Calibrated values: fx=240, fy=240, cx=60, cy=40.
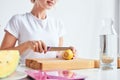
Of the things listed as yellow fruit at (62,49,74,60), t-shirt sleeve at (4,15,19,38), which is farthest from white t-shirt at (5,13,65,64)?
yellow fruit at (62,49,74,60)

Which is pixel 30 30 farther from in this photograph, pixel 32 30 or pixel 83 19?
Answer: pixel 83 19

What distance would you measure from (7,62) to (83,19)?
1.93m

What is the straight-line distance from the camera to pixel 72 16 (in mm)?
2451

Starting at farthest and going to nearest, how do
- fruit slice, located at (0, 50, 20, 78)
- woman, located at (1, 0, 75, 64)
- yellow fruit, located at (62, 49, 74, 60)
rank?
woman, located at (1, 0, 75, 64) → yellow fruit, located at (62, 49, 74, 60) → fruit slice, located at (0, 50, 20, 78)

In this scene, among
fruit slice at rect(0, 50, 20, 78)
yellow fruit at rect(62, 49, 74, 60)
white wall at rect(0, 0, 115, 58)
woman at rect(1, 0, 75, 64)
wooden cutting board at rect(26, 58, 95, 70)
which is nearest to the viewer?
fruit slice at rect(0, 50, 20, 78)

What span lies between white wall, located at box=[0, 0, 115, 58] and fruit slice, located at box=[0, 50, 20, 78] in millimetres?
1683

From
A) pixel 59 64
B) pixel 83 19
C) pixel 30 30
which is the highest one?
pixel 83 19

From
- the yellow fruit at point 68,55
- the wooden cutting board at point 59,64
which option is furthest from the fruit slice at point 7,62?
the yellow fruit at point 68,55

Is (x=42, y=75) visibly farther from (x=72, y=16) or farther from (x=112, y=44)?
(x=72, y=16)

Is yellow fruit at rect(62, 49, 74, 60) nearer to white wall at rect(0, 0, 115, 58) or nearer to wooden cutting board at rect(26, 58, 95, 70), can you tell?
wooden cutting board at rect(26, 58, 95, 70)

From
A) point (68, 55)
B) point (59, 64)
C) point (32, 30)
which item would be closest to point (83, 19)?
point (32, 30)

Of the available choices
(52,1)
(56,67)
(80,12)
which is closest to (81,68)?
(56,67)

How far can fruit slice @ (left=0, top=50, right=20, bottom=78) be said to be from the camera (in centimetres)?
64

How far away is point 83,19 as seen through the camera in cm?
252
